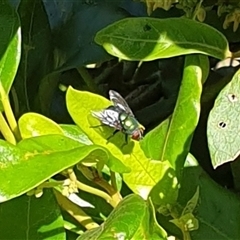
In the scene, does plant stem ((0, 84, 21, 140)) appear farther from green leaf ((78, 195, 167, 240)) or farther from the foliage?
green leaf ((78, 195, 167, 240))

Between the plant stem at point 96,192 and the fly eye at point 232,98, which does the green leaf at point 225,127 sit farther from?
the plant stem at point 96,192

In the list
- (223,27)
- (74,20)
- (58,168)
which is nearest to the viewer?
(58,168)

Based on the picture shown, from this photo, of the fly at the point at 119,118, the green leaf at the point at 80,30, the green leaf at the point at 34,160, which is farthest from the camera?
the green leaf at the point at 80,30

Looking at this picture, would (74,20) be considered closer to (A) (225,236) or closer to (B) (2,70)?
(B) (2,70)

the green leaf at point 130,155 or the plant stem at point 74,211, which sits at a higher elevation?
the green leaf at point 130,155

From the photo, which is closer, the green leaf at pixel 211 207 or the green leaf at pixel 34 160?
the green leaf at pixel 34 160

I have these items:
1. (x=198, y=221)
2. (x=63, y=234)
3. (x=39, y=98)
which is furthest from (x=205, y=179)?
(x=39, y=98)

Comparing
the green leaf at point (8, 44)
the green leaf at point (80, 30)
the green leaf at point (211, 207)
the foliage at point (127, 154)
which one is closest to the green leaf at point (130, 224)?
the foliage at point (127, 154)
